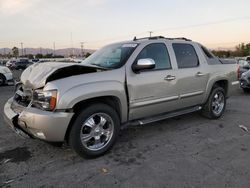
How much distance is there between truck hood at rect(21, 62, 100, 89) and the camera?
12.7ft

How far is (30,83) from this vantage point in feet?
13.3

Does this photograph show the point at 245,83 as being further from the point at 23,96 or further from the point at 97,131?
the point at 23,96

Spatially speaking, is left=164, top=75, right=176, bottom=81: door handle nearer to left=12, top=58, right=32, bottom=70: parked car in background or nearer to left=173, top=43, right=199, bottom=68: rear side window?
left=173, top=43, right=199, bottom=68: rear side window

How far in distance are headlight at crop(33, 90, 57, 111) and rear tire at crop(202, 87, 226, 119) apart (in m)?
3.75

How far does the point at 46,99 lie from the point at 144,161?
5.40 ft

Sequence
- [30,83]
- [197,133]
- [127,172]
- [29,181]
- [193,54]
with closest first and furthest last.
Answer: [29,181] → [127,172] → [30,83] → [197,133] → [193,54]

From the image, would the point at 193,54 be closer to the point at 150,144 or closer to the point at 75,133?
the point at 150,144

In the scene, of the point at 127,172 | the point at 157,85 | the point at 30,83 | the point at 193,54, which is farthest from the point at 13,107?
the point at 193,54

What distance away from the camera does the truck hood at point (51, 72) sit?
3.86 m

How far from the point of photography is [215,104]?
20.8ft

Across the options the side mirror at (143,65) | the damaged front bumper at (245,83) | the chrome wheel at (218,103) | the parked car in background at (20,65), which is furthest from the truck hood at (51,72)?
the parked car in background at (20,65)

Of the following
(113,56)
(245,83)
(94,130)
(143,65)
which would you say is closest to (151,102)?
(143,65)

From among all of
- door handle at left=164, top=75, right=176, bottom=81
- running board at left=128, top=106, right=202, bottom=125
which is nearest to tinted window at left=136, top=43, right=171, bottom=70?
door handle at left=164, top=75, right=176, bottom=81

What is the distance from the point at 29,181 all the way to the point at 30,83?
56.4 inches
